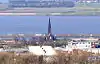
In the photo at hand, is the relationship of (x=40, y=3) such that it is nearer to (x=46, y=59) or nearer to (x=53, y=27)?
(x=53, y=27)

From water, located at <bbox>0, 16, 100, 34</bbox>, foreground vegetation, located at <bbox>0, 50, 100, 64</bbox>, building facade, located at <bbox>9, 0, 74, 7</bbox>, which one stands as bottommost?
building facade, located at <bbox>9, 0, 74, 7</bbox>

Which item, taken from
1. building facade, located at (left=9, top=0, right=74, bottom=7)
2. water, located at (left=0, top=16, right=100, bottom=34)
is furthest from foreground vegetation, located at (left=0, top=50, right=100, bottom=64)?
building facade, located at (left=9, top=0, right=74, bottom=7)

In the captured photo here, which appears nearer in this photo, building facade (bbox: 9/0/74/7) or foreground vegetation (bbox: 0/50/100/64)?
foreground vegetation (bbox: 0/50/100/64)

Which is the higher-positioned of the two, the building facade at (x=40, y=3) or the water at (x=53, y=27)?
the water at (x=53, y=27)

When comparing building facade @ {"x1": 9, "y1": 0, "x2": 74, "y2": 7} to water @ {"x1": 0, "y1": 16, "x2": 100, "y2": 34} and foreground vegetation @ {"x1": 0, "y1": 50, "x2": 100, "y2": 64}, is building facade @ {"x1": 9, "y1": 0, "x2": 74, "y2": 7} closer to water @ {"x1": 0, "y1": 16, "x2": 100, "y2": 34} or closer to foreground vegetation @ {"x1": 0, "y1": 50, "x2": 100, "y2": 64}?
water @ {"x1": 0, "y1": 16, "x2": 100, "y2": 34}

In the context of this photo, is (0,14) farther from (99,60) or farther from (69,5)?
(99,60)

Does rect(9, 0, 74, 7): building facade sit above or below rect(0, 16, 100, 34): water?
below

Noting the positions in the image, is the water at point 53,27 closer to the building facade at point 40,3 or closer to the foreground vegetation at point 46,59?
the building facade at point 40,3

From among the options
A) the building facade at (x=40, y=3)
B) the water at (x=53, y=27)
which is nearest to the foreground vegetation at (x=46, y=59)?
the water at (x=53, y=27)

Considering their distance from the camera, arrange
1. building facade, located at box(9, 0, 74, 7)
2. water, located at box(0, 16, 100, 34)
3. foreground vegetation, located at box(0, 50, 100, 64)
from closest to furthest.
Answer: foreground vegetation, located at box(0, 50, 100, 64) → water, located at box(0, 16, 100, 34) → building facade, located at box(9, 0, 74, 7)

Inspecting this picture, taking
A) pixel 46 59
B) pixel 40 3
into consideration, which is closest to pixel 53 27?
pixel 40 3

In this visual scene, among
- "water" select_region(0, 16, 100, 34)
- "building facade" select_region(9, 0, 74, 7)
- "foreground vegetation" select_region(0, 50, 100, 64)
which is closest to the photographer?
"foreground vegetation" select_region(0, 50, 100, 64)

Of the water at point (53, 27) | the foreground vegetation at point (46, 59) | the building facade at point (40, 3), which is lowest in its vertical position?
the building facade at point (40, 3)
